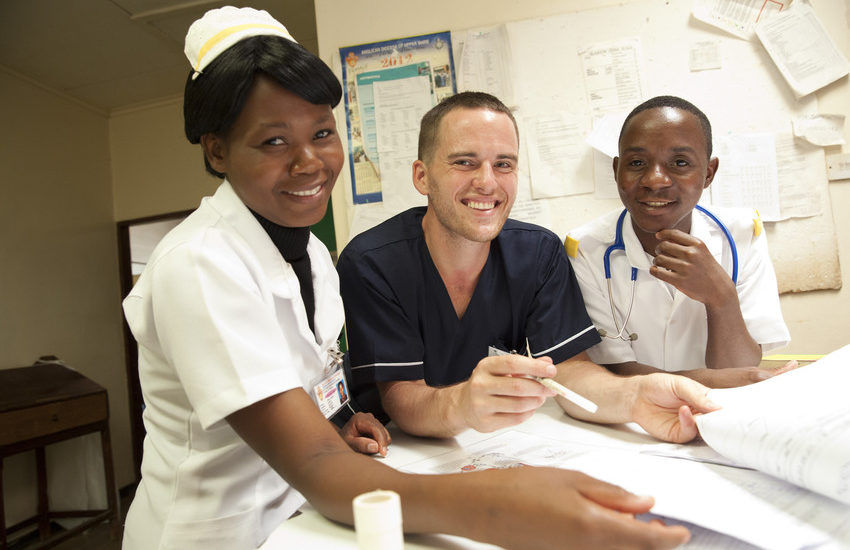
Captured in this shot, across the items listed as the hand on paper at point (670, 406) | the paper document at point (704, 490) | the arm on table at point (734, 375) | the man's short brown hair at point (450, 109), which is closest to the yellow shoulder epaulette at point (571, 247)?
the man's short brown hair at point (450, 109)

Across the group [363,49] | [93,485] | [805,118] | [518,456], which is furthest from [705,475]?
[93,485]

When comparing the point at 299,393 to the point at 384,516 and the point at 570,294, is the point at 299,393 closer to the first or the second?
the point at 384,516

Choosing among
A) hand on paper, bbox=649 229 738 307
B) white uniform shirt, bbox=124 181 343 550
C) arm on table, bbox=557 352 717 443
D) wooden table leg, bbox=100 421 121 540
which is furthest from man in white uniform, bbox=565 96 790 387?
→ wooden table leg, bbox=100 421 121 540

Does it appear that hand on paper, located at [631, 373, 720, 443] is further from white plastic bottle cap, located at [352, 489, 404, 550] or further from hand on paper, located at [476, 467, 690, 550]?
white plastic bottle cap, located at [352, 489, 404, 550]

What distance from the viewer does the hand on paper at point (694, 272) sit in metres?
1.24

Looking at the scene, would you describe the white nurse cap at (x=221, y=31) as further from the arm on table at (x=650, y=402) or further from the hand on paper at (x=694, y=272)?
the hand on paper at (x=694, y=272)

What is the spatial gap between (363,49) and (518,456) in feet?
6.30

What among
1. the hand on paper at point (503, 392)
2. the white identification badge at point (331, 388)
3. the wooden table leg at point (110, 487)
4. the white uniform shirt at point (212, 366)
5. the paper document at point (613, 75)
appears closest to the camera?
the white uniform shirt at point (212, 366)

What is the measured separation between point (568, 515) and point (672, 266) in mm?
949

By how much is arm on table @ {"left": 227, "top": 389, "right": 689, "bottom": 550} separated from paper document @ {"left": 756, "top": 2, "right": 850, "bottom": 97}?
2.10 meters

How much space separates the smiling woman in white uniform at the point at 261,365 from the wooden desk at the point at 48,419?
2.32 metres

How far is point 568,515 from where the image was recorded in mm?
467

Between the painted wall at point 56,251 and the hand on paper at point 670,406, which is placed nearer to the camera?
the hand on paper at point 670,406

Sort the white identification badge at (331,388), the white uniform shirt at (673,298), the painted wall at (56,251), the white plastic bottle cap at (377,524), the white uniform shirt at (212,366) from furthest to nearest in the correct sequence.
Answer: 1. the painted wall at (56,251)
2. the white uniform shirt at (673,298)
3. the white identification badge at (331,388)
4. the white uniform shirt at (212,366)
5. the white plastic bottle cap at (377,524)
